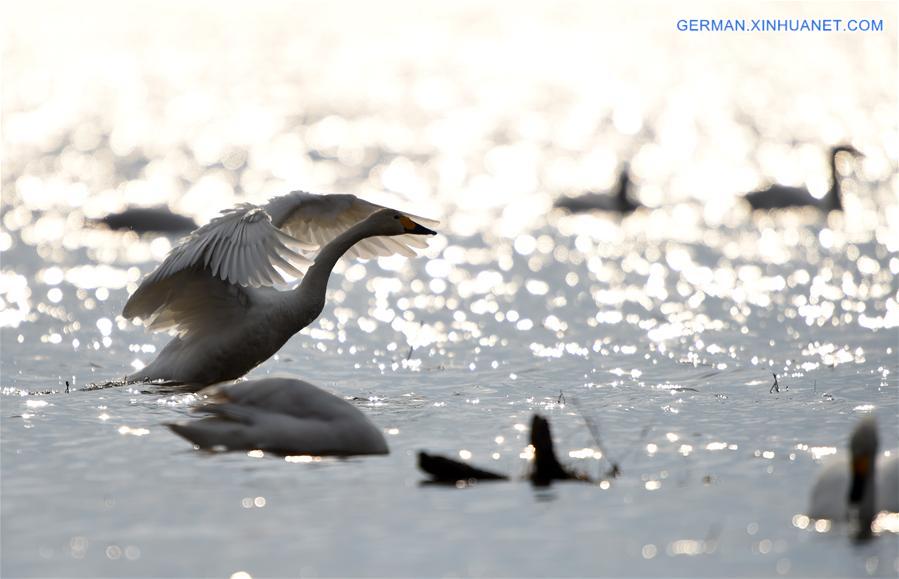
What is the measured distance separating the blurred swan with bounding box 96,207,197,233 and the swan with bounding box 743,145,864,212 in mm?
9415

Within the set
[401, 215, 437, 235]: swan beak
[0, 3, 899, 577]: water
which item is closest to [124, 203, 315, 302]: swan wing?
[401, 215, 437, 235]: swan beak

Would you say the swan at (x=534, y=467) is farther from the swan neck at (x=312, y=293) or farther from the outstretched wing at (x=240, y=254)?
the swan neck at (x=312, y=293)

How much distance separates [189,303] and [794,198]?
649 inches

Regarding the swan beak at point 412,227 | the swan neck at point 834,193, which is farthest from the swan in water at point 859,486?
the swan neck at point 834,193

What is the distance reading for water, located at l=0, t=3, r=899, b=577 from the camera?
716 cm

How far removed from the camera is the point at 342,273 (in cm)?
1939

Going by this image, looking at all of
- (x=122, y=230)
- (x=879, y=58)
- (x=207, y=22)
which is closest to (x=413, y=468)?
(x=122, y=230)

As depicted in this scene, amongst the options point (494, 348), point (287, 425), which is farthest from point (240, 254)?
point (494, 348)

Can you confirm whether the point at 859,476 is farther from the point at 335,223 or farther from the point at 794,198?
the point at 794,198

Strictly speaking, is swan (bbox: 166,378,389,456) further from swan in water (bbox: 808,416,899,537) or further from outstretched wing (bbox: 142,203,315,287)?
swan in water (bbox: 808,416,899,537)

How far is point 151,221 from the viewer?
80.0 feet

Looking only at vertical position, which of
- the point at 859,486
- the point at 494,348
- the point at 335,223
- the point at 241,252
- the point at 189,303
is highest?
the point at 335,223

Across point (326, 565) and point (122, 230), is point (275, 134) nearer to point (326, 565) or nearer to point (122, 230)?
point (122, 230)

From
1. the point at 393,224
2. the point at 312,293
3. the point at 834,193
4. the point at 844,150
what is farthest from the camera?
the point at 844,150
